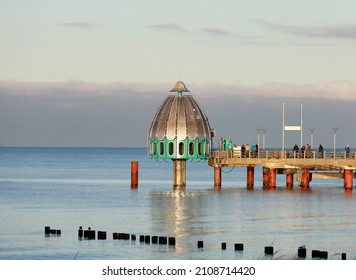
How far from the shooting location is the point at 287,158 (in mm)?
87688

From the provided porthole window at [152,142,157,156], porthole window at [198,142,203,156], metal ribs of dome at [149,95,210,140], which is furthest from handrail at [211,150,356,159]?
porthole window at [152,142,157,156]

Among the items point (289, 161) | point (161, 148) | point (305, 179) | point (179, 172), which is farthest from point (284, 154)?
point (161, 148)

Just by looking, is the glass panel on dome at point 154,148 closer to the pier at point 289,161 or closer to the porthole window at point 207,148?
the porthole window at point 207,148

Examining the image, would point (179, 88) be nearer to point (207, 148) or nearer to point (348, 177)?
point (207, 148)

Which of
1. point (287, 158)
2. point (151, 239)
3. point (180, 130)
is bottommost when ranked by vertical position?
point (151, 239)

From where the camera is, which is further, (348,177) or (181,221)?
(348,177)

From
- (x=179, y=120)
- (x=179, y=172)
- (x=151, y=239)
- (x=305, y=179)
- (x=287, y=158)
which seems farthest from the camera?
(x=305, y=179)

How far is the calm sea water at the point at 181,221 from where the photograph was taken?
170 ft

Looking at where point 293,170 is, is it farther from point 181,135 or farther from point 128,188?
point 128,188

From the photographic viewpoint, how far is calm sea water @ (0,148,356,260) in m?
51.7

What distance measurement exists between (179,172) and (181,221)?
27.2 meters

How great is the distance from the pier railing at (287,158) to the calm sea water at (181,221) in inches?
82.3
